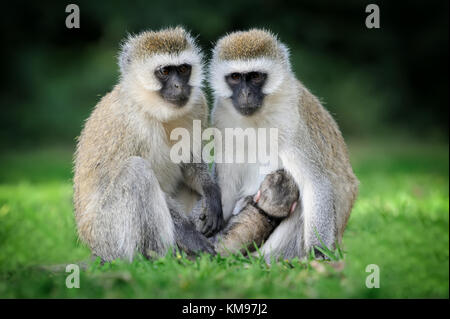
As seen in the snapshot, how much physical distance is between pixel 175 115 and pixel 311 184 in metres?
1.58

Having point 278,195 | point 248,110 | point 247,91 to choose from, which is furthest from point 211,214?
point 247,91

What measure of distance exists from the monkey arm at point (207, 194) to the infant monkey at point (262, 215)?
9cm

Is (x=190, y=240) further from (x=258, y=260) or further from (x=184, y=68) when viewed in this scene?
(x=184, y=68)

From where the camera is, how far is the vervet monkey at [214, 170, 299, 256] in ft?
20.5

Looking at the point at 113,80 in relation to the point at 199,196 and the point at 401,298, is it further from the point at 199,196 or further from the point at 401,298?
the point at 401,298

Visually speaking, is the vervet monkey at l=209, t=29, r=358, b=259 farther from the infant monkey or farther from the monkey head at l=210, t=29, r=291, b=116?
the infant monkey

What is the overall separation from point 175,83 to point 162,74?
0.63 feet

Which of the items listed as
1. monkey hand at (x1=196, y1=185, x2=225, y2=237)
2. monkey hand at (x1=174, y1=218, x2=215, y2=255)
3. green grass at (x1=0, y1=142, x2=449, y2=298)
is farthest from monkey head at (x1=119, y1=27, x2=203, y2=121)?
green grass at (x1=0, y1=142, x2=449, y2=298)

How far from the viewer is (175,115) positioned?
20.3 ft

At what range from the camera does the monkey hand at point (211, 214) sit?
6.40 m

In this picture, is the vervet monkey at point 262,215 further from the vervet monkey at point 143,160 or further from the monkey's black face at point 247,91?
the monkey's black face at point 247,91

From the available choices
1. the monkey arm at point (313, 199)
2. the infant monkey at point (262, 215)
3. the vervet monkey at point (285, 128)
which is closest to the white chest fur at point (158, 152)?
the infant monkey at point (262, 215)

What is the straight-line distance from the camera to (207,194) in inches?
256

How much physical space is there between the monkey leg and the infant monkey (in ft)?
2.23
